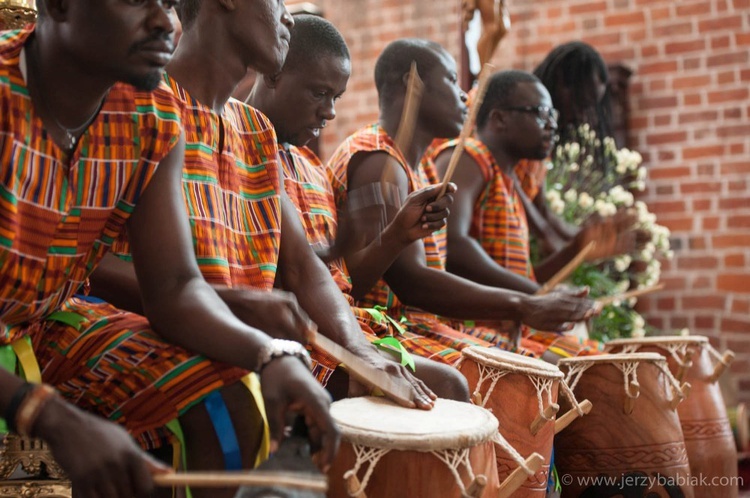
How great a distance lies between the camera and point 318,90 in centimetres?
272

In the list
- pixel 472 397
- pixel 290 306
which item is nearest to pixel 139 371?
pixel 290 306

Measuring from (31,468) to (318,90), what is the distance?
1.31m

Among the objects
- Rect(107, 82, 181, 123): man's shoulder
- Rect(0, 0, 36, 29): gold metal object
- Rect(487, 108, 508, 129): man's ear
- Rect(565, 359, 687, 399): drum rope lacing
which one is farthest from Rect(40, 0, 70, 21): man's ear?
Rect(487, 108, 508, 129): man's ear

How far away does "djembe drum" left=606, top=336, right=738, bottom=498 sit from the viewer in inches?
122

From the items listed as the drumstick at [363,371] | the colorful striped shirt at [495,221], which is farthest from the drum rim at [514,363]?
the colorful striped shirt at [495,221]

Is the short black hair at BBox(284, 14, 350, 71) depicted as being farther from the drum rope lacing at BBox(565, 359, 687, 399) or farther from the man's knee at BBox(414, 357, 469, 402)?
the drum rope lacing at BBox(565, 359, 687, 399)

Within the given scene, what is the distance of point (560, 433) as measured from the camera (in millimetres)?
2816

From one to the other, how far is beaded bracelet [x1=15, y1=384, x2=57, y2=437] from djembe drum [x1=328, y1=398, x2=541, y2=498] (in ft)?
1.92

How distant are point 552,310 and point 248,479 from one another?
78.4 inches

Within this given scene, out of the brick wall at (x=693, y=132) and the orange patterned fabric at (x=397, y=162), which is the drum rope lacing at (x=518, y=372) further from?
the brick wall at (x=693, y=132)

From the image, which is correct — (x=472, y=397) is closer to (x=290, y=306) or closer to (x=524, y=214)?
(x=290, y=306)

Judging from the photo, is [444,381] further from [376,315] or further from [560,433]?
[560,433]

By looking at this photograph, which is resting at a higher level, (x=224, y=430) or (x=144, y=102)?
(x=144, y=102)

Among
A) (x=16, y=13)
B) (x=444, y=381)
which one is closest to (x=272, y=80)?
(x=16, y=13)
